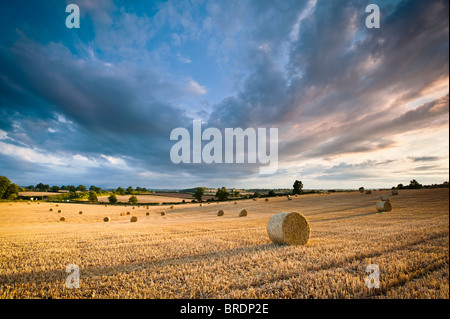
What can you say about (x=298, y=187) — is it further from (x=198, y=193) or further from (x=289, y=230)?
(x=289, y=230)

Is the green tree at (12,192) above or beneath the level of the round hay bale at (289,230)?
beneath

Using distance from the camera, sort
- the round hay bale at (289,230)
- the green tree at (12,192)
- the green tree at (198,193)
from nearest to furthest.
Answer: the round hay bale at (289,230) < the green tree at (12,192) < the green tree at (198,193)

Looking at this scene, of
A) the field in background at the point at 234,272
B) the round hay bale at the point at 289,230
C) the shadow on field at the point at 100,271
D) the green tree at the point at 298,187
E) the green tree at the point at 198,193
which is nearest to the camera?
the field in background at the point at 234,272

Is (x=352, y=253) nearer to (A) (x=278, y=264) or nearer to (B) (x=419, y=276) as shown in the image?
(B) (x=419, y=276)

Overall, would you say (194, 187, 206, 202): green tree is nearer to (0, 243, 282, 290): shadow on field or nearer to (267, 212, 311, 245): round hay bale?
(267, 212, 311, 245): round hay bale

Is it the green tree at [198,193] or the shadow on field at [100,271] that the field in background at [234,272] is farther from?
the green tree at [198,193]

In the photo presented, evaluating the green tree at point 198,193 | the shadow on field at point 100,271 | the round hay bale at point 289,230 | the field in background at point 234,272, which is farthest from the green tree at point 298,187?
the shadow on field at point 100,271

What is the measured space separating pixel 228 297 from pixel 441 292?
4088 millimetres

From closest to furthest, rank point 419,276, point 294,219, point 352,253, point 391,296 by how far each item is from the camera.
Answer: point 391,296
point 419,276
point 352,253
point 294,219

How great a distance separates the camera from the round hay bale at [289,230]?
8.57m

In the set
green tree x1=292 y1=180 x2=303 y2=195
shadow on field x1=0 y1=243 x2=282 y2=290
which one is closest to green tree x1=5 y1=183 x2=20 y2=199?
shadow on field x1=0 y1=243 x2=282 y2=290

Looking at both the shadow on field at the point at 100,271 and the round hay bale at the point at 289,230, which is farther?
the round hay bale at the point at 289,230
